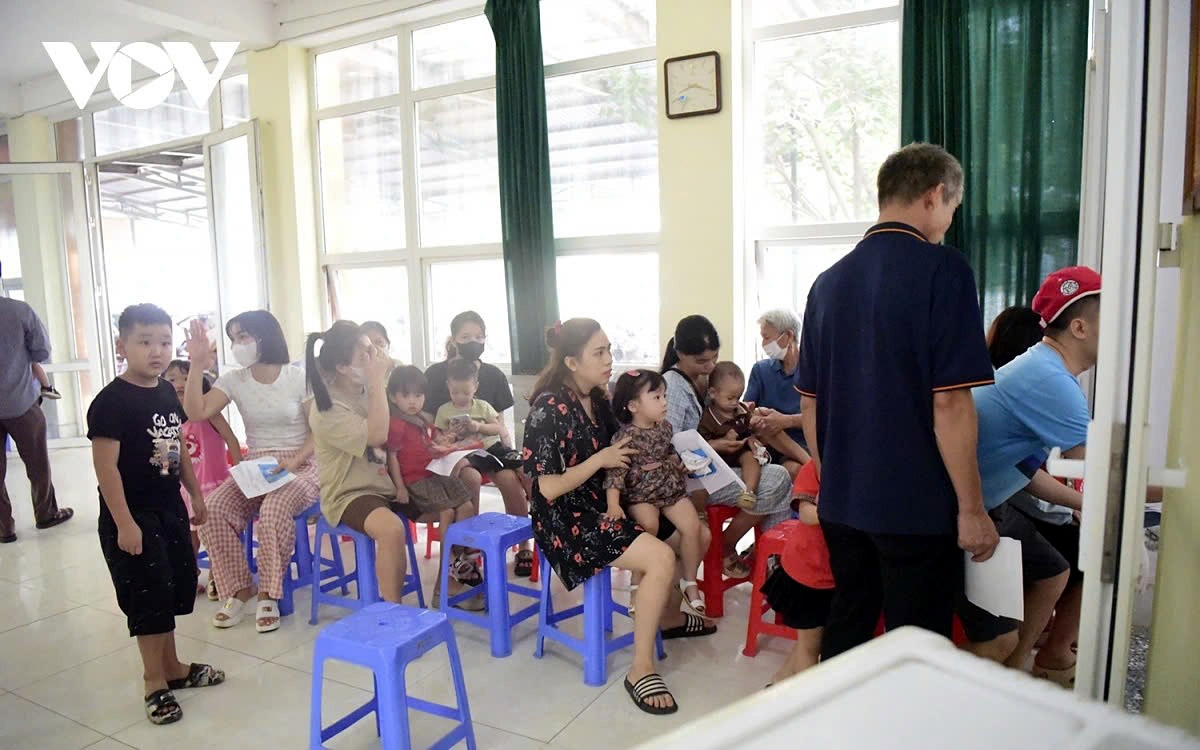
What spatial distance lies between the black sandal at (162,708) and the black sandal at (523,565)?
1382 mm

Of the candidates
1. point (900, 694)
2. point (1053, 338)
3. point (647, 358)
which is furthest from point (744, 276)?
point (900, 694)

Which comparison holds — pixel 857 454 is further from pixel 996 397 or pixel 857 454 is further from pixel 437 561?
pixel 437 561

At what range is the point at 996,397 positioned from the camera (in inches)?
70.1

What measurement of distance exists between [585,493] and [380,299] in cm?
376

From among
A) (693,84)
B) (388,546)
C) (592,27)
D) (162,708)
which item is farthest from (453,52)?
(162,708)

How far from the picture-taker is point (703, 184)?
13.7 feet

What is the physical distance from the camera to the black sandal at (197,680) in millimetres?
2506

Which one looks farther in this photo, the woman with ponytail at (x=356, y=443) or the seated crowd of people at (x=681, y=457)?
the woman with ponytail at (x=356, y=443)

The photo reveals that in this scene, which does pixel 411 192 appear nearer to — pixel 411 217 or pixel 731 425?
pixel 411 217

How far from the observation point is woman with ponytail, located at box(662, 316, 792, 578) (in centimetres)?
299

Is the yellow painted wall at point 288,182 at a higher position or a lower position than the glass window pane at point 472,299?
higher

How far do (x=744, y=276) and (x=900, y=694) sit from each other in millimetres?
3764

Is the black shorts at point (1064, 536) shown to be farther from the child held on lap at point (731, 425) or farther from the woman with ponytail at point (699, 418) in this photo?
the child held on lap at point (731, 425)

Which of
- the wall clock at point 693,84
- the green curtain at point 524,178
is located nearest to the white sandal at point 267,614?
the green curtain at point 524,178
